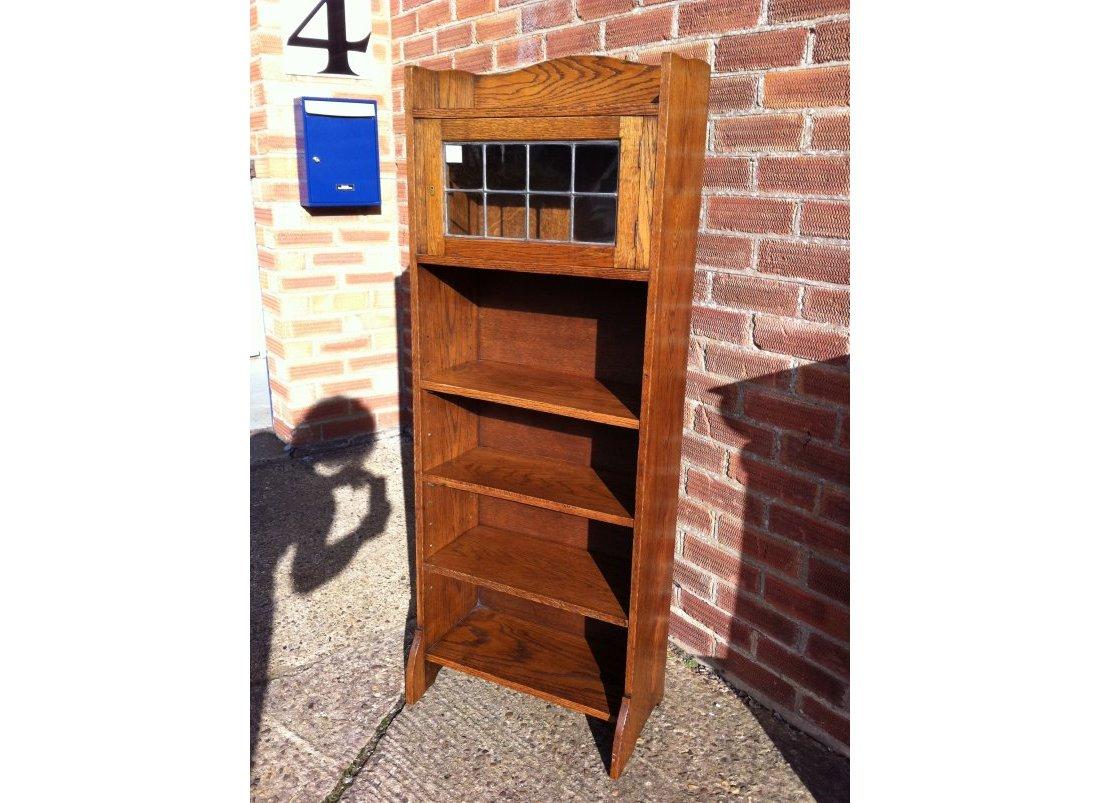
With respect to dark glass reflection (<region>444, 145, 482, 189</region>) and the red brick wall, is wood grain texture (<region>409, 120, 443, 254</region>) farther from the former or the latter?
the red brick wall

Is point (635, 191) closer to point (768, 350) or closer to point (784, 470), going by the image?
point (768, 350)

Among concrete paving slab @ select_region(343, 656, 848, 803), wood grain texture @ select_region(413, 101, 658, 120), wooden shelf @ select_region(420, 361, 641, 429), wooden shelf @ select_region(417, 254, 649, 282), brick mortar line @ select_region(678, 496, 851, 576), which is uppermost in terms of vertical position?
wood grain texture @ select_region(413, 101, 658, 120)

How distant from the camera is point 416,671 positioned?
2.29 metres

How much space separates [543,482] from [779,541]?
0.68 meters

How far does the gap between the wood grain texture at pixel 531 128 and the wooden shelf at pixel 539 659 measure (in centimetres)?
147

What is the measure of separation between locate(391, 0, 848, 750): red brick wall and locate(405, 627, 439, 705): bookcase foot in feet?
2.75

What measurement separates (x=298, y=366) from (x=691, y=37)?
2636 millimetres

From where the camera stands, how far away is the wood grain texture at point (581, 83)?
6.24 feet

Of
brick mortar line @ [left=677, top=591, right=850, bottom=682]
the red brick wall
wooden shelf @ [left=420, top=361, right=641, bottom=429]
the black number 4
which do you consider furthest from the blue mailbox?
brick mortar line @ [left=677, top=591, right=850, bottom=682]

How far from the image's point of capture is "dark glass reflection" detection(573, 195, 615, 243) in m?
1.77
